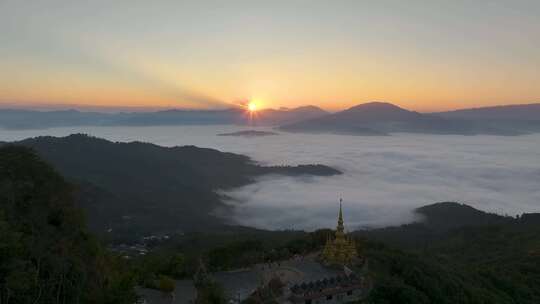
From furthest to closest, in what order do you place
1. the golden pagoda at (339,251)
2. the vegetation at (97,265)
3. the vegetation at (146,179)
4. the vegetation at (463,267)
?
1. the vegetation at (146,179)
2. the golden pagoda at (339,251)
3. the vegetation at (463,267)
4. the vegetation at (97,265)

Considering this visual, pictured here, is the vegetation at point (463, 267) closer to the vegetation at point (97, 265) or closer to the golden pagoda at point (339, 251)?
the vegetation at point (97, 265)

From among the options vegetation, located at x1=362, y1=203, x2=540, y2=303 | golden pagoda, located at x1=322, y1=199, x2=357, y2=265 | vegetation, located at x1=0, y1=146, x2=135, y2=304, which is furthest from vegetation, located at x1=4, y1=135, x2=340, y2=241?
golden pagoda, located at x1=322, y1=199, x2=357, y2=265

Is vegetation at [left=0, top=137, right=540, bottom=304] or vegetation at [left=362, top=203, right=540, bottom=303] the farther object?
vegetation at [left=362, top=203, right=540, bottom=303]

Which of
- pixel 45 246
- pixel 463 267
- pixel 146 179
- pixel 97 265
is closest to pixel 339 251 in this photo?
pixel 97 265

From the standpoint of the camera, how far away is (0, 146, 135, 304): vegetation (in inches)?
647

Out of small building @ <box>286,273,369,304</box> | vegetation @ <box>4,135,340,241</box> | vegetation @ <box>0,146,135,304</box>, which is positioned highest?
vegetation @ <box>0,146,135,304</box>

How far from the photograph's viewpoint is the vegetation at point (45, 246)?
53.9ft

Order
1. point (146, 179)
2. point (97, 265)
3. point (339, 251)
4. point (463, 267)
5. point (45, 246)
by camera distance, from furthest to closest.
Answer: point (146, 179)
point (463, 267)
point (339, 251)
point (97, 265)
point (45, 246)

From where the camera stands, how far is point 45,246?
19.5m

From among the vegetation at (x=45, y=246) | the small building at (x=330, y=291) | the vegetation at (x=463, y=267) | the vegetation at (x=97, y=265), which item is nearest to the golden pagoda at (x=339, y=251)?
the vegetation at (x=97, y=265)

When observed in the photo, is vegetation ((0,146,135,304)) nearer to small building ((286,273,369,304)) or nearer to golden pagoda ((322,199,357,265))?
small building ((286,273,369,304))

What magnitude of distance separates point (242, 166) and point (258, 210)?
53.5m

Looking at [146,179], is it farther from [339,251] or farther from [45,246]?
[45,246]

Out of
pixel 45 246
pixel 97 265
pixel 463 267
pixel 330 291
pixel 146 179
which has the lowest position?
pixel 146 179
